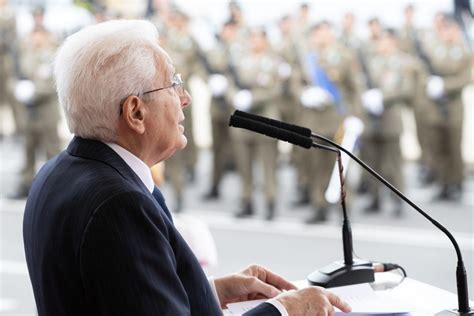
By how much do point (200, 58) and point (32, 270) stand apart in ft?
20.5

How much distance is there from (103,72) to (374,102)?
18.9 ft

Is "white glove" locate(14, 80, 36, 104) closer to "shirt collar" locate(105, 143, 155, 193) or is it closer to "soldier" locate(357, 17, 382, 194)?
"soldier" locate(357, 17, 382, 194)

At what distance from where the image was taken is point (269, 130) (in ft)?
5.41

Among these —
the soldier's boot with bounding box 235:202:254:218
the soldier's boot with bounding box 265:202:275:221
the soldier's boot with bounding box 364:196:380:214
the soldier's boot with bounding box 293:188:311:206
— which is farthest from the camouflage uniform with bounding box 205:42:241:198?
the soldier's boot with bounding box 364:196:380:214

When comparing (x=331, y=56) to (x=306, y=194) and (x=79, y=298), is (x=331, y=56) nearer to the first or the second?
(x=306, y=194)

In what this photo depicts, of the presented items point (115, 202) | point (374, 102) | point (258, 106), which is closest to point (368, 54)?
point (374, 102)

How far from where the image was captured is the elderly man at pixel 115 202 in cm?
140

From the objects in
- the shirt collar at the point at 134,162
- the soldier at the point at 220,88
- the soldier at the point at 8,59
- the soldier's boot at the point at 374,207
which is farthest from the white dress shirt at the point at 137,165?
the soldier at the point at 8,59

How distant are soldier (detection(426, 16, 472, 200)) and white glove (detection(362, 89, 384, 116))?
57 cm

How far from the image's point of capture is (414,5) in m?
8.31

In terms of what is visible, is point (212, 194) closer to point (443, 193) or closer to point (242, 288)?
point (443, 193)

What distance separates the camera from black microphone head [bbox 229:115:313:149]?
64.6 inches

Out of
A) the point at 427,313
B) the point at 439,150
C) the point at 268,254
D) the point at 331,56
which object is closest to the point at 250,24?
the point at 331,56

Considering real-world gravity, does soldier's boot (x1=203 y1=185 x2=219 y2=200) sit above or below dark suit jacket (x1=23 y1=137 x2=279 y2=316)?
below
